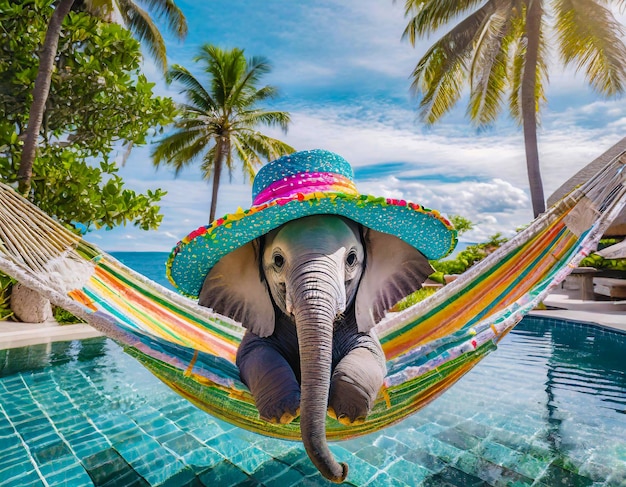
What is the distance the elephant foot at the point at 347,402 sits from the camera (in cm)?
115

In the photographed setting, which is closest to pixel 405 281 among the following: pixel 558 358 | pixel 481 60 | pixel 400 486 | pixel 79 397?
pixel 400 486

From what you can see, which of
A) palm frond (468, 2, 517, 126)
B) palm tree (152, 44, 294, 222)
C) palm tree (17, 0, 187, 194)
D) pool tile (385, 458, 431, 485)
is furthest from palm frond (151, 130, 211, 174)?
pool tile (385, 458, 431, 485)

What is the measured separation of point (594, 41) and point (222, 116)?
813cm

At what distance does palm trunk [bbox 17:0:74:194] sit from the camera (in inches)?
175

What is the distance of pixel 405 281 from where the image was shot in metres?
1.53

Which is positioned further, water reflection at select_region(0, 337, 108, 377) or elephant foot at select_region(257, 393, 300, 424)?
water reflection at select_region(0, 337, 108, 377)

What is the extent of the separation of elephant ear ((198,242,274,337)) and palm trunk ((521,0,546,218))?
24.1 feet

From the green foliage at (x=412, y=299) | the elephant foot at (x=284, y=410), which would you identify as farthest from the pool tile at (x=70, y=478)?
the green foliage at (x=412, y=299)

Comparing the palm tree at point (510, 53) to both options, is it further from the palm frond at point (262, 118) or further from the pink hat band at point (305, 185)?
the pink hat band at point (305, 185)

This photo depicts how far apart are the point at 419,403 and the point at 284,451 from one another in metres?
0.89

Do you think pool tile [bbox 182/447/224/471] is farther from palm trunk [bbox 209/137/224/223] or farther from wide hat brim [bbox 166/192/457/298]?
palm trunk [bbox 209/137/224/223]

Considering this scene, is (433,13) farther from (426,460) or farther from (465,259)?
(426,460)

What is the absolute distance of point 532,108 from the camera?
7.59 m

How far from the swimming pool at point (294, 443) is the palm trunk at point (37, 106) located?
6.65 ft
